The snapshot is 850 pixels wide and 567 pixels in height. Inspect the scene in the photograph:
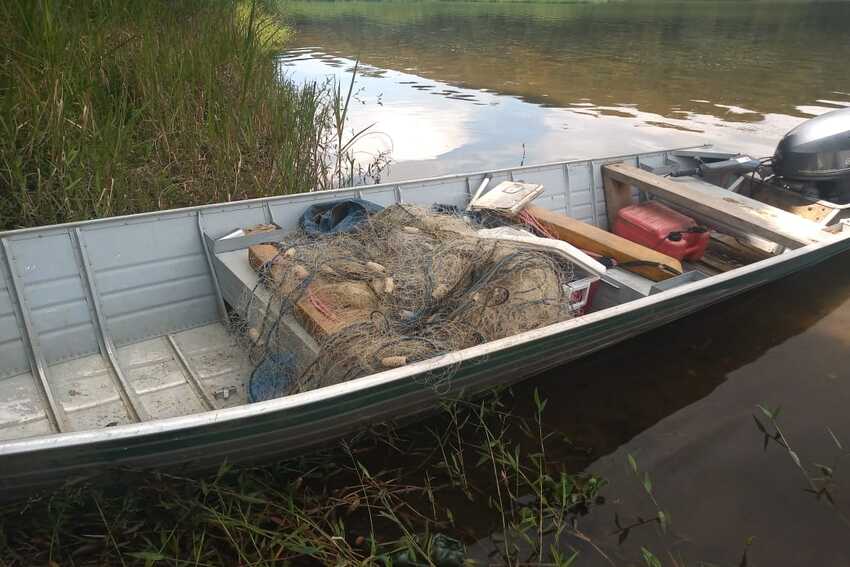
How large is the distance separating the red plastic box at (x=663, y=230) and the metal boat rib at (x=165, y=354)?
0.68 metres

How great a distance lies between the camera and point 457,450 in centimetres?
336

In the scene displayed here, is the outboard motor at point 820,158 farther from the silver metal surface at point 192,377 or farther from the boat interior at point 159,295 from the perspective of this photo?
the silver metal surface at point 192,377

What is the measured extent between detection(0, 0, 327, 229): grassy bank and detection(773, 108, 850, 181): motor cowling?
15.7ft

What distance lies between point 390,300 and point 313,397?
38.8 inches

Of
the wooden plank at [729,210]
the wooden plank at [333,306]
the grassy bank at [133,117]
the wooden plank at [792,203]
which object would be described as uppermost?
the grassy bank at [133,117]

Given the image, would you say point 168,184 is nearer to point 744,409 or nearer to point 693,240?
point 693,240

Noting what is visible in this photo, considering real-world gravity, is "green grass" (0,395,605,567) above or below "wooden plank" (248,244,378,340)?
below

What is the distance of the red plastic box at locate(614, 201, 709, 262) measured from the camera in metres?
4.88

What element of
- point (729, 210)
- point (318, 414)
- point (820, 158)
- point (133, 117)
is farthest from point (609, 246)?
point (133, 117)

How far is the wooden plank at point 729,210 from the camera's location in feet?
14.9

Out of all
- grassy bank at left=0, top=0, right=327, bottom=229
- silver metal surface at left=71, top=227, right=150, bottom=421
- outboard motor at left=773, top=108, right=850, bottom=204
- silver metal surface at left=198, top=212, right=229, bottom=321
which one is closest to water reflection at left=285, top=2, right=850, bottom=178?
grassy bank at left=0, top=0, right=327, bottom=229

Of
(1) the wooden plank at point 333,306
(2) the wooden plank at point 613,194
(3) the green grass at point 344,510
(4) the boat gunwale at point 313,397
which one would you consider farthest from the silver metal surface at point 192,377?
(2) the wooden plank at point 613,194

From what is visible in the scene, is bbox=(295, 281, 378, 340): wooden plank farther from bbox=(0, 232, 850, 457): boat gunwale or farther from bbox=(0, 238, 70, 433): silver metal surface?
bbox=(0, 238, 70, 433): silver metal surface

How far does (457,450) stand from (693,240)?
288 cm
